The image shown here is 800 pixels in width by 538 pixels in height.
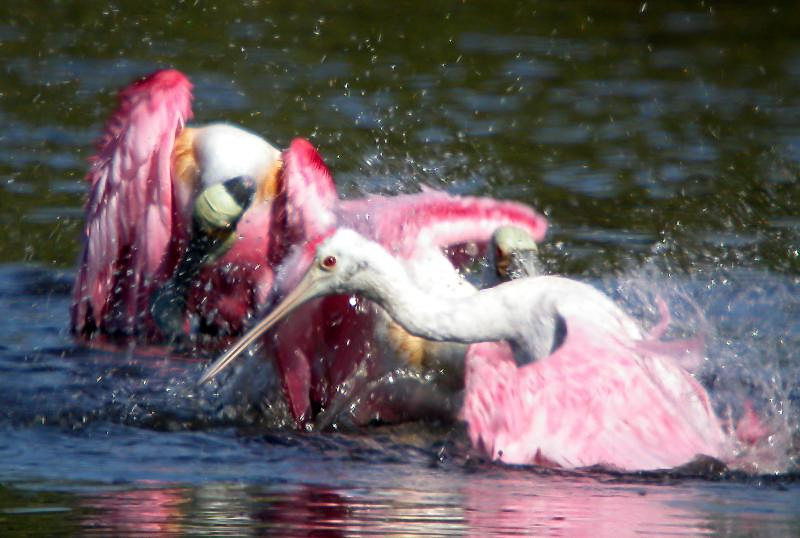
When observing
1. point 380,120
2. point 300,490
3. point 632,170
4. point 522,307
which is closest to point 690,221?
point 632,170

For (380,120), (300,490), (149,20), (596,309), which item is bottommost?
(300,490)

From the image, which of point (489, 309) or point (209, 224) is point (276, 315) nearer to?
point (489, 309)

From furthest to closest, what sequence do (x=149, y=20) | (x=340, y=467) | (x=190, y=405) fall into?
(x=149, y=20), (x=190, y=405), (x=340, y=467)

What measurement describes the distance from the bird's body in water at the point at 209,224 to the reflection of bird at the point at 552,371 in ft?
1.52

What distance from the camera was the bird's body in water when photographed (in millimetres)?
6789

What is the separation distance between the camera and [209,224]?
7.31m

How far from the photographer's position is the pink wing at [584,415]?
232 inches

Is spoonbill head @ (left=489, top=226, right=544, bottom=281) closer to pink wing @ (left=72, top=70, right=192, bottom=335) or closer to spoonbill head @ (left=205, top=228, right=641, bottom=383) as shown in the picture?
spoonbill head @ (left=205, top=228, right=641, bottom=383)

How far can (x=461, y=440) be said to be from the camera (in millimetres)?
6250

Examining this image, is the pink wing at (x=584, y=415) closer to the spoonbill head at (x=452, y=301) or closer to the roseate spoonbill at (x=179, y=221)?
the spoonbill head at (x=452, y=301)

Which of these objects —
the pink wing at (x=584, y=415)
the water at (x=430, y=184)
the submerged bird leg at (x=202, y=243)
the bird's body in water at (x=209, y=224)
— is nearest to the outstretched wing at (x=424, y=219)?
the bird's body in water at (x=209, y=224)

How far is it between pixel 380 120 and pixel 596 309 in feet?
14.8

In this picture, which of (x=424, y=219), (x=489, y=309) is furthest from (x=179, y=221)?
(x=489, y=309)

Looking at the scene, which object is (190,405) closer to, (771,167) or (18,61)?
(771,167)
